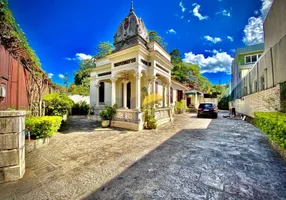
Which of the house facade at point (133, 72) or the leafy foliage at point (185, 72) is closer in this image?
the house facade at point (133, 72)

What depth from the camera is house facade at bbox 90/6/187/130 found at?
22.5 ft

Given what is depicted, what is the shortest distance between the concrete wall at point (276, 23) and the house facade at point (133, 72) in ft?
17.6

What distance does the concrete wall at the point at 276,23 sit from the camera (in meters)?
5.21

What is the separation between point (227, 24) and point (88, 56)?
2615 centimetres

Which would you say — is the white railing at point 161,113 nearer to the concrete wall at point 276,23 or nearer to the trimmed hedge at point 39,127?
the trimmed hedge at point 39,127

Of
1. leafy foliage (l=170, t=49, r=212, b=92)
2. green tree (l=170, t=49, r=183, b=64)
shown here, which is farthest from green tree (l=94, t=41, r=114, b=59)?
leafy foliage (l=170, t=49, r=212, b=92)

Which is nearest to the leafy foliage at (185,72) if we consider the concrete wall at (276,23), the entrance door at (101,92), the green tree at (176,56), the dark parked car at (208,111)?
the green tree at (176,56)

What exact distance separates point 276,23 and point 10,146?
34.1 feet

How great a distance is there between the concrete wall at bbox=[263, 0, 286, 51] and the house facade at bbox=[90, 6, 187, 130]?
5.37 metres

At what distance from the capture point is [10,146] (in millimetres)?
2193

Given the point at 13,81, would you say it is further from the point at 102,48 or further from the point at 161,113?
the point at 102,48

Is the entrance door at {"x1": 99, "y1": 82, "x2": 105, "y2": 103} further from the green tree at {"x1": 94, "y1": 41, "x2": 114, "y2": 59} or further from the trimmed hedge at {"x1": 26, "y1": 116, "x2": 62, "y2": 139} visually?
the green tree at {"x1": 94, "y1": 41, "x2": 114, "y2": 59}

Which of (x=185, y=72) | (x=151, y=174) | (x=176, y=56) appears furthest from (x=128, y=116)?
(x=176, y=56)

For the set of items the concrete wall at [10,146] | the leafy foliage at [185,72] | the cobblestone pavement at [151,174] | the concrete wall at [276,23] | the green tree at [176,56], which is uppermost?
the green tree at [176,56]
